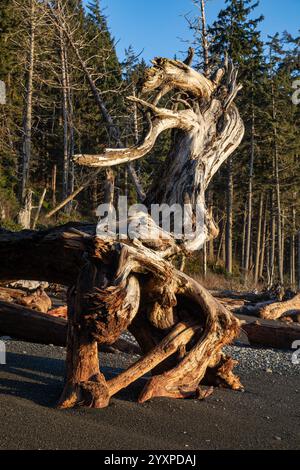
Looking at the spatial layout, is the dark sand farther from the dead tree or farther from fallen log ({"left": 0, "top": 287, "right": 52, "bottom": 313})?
fallen log ({"left": 0, "top": 287, "right": 52, "bottom": 313})

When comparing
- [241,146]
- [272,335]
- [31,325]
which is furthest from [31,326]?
[241,146]

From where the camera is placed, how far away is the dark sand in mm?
3756

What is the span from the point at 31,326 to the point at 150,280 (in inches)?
106

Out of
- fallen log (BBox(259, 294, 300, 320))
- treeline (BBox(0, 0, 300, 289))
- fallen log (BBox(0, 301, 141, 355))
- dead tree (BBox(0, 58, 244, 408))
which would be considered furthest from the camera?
treeline (BBox(0, 0, 300, 289))

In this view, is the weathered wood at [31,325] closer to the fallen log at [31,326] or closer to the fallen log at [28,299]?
the fallen log at [31,326]

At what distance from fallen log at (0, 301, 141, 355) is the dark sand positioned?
1344 millimetres

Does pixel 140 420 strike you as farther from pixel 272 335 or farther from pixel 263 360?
pixel 272 335

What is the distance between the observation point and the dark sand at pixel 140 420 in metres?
3.76

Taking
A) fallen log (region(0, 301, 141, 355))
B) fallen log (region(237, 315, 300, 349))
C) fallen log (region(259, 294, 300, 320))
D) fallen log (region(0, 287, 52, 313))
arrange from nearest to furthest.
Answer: fallen log (region(0, 301, 141, 355)) < fallen log (region(237, 315, 300, 349)) < fallen log (region(0, 287, 52, 313)) < fallen log (region(259, 294, 300, 320))

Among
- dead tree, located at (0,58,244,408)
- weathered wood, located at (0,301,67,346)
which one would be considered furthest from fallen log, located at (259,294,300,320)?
dead tree, located at (0,58,244,408)

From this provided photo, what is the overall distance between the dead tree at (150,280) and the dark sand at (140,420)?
0.75ft

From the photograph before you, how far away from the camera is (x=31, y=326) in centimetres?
718

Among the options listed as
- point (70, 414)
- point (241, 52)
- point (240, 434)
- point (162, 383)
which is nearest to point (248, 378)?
point (162, 383)

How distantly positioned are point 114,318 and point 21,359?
7.32 ft
